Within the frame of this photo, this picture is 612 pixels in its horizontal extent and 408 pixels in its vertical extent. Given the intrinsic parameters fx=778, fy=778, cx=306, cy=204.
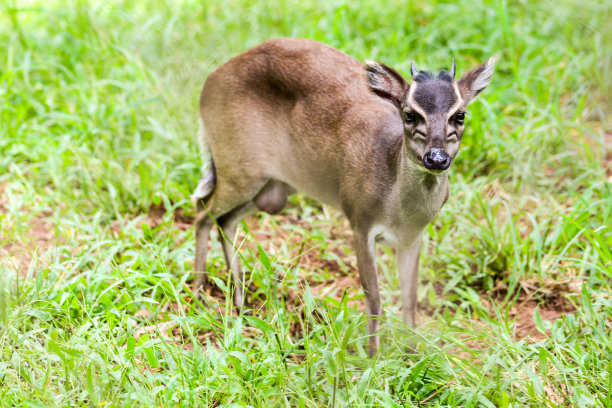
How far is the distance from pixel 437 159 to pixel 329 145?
94 cm

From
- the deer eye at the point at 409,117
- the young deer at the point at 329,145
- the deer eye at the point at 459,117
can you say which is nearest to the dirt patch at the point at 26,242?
the young deer at the point at 329,145

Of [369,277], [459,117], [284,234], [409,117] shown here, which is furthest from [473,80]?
[284,234]

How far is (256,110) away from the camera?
440 cm

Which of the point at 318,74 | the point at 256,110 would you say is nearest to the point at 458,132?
the point at 318,74

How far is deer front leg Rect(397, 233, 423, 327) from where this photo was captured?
14.1ft

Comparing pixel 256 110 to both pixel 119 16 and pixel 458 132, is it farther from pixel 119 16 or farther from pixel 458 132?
pixel 119 16

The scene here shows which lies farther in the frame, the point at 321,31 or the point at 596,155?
the point at 321,31

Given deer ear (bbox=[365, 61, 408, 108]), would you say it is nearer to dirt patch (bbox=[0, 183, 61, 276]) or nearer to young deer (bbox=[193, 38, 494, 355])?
young deer (bbox=[193, 38, 494, 355])

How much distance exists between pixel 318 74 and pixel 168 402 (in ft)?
6.30

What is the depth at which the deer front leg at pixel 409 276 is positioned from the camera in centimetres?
430

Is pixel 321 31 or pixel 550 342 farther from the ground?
pixel 321 31

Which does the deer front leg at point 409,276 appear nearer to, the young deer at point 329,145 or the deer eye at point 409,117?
the young deer at point 329,145

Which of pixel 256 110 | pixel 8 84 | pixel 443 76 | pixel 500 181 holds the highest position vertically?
pixel 443 76

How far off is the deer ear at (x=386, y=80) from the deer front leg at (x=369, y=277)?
2.54 ft
